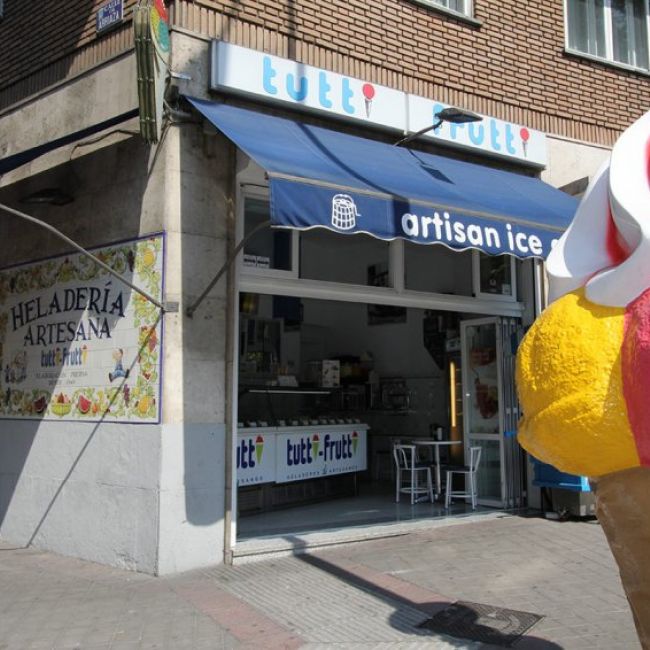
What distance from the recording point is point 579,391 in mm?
2547

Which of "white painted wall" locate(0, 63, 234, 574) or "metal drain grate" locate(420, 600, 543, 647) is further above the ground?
"white painted wall" locate(0, 63, 234, 574)

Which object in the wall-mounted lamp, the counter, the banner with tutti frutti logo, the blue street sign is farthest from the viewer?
the counter

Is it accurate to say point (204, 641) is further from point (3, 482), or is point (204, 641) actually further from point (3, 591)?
point (3, 482)

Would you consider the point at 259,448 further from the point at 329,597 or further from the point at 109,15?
the point at 109,15

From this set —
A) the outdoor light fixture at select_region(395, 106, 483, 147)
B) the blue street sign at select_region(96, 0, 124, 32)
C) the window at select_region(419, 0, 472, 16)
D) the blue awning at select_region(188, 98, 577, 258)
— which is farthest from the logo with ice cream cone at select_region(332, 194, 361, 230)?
the window at select_region(419, 0, 472, 16)

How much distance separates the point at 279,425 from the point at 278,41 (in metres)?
4.22

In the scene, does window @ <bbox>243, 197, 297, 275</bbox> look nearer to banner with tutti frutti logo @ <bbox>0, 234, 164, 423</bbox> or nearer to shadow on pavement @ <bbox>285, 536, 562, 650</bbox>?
banner with tutti frutti logo @ <bbox>0, 234, 164, 423</bbox>

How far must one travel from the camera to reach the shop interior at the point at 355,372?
27.1ft

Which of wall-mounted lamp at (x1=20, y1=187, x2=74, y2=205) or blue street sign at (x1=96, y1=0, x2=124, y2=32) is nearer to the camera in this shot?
blue street sign at (x1=96, y1=0, x2=124, y2=32)

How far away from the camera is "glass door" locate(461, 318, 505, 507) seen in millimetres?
9141

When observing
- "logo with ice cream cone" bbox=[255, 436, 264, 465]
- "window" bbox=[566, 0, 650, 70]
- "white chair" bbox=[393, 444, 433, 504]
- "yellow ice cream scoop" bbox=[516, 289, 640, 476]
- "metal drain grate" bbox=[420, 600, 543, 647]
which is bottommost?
"metal drain grate" bbox=[420, 600, 543, 647]

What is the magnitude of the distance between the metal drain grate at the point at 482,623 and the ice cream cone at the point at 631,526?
1790 millimetres

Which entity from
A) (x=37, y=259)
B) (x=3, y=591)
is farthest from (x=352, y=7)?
(x=3, y=591)

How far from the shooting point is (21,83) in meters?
8.52
